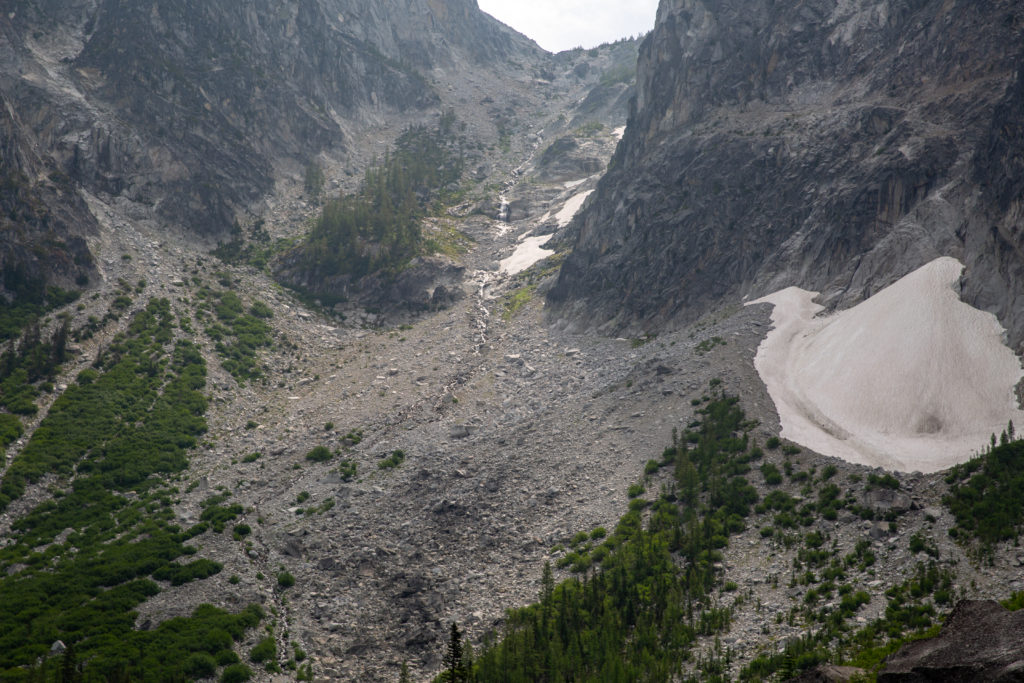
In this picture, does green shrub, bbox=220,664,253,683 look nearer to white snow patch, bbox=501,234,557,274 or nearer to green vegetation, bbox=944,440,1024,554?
green vegetation, bbox=944,440,1024,554

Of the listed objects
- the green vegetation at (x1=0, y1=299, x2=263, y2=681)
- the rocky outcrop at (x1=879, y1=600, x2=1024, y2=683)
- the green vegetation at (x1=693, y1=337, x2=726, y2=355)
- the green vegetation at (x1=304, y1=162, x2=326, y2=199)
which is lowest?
the green vegetation at (x1=0, y1=299, x2=263, y2=681)

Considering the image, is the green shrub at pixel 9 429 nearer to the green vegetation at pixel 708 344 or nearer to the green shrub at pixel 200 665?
the green shrub at pixel 200 665

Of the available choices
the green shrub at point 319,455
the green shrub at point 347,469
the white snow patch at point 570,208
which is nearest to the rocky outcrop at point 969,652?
the green shrub at point 347,469

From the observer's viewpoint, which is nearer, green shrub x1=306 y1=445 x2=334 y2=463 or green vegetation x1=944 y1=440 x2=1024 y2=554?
green vegetation x1=944 y1=440 x2=1024 y2=554

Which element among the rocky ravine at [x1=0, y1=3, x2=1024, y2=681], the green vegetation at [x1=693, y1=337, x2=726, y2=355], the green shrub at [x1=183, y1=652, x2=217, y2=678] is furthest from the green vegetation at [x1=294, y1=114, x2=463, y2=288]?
the green shrub at [x1=183, y1=652, x2=217, y2=678]

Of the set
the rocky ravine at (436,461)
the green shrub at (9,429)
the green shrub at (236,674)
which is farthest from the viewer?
the green shrub at (9,429)

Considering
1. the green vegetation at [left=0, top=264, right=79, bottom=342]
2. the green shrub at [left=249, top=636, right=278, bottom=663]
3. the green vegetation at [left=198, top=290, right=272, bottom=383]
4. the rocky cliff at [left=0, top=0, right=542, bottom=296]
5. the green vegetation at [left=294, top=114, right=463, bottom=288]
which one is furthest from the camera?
the green vegetation at [left=294, top=114, right=463, bottom=288]

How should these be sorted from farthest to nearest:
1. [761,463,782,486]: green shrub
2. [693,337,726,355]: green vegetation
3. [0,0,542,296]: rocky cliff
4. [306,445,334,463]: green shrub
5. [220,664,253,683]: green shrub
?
1. [0,0,542,296]: rocky cliff
2. [693,337,726,355]: green vegetation
3. [306,445,334,463]: green shrub
4. [761,463,782,486]: green shrub
5. [220,664,253,683]: green shrub

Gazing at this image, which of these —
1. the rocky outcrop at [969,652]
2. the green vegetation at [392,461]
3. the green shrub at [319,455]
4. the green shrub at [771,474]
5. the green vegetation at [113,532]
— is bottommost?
the green vegetation at [113,532]
